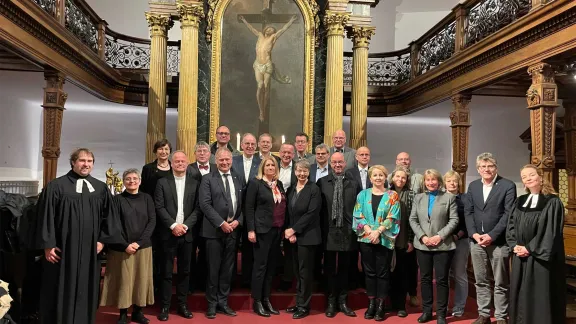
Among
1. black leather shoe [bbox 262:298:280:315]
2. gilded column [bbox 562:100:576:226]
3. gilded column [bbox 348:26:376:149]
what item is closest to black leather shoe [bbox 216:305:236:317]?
black leather shoe [bbox 262:298:280:315]

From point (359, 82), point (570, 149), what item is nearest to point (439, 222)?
point (359, 82)

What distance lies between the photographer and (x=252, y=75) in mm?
8203

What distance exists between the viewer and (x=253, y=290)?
15.0ft

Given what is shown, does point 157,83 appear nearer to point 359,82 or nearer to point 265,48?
point 265,48

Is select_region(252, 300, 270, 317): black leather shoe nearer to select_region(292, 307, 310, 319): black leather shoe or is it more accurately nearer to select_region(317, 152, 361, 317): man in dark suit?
select_region(292, 307, 310, 319): black leather shoe

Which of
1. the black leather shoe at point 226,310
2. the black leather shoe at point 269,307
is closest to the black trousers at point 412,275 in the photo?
the black leather shoe at point 269,307

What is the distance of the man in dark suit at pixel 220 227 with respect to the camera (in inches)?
175

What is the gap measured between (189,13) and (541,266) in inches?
250

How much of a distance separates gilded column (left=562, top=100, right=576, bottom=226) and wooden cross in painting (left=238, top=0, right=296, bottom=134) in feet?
18.3

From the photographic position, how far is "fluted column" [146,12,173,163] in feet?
26.1

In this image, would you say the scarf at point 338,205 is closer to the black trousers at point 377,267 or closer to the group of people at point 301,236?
the group of people at point 301,236

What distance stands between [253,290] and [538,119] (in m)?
4.23

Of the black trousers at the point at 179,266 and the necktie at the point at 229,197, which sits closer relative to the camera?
the black trousers at the point at 179,266

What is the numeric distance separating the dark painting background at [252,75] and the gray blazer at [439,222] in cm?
398
